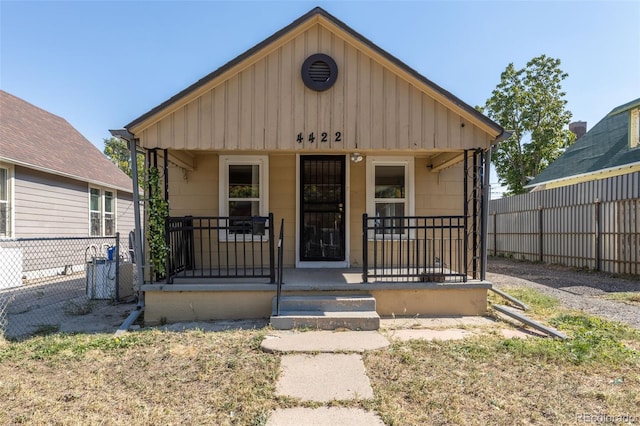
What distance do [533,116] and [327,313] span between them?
852 inches

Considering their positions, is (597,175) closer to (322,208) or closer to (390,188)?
(390,188)

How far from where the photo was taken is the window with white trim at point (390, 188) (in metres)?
6.81

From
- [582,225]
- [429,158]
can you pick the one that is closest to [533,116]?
[582,225]

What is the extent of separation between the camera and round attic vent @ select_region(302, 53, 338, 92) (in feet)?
17.1

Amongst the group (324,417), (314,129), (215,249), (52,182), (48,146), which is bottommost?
(324,417)

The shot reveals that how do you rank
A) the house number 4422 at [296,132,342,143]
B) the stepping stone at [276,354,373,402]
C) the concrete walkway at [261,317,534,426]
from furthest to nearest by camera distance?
the house number 4422 at [296,132,342,143]
the stepping stone at [276,354,373,402]
the concrete walkway at [261,317,534,426]

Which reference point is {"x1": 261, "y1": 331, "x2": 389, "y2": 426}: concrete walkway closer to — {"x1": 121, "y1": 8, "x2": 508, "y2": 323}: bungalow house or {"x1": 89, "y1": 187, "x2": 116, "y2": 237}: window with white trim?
{"x1": 121, "y1": 8, "x2": 508, "y2": 323}: bungalow house

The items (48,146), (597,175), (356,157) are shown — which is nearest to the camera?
(356,157)

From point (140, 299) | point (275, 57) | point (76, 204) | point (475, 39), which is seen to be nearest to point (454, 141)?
point (275, 57)

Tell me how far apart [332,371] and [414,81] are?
3.97m

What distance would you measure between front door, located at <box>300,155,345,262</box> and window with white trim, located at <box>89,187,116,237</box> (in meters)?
8.40

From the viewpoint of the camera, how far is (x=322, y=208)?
686 centimetres

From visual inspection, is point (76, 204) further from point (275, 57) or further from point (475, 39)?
point (475, 39)

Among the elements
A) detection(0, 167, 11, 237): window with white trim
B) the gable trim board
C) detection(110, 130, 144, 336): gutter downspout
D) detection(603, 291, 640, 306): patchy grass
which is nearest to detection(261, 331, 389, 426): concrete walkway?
detection(110, 130, 144, 336): gutter downspout
